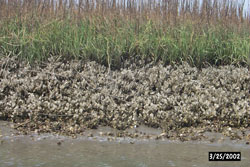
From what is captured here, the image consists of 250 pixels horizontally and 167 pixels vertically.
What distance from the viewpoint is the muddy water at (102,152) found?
4.93m

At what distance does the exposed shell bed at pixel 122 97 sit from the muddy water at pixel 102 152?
0.37 meters

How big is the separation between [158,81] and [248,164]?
341cm

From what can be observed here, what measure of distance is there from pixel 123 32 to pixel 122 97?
6.79 feet

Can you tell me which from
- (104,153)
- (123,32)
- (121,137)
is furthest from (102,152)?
(123,32)

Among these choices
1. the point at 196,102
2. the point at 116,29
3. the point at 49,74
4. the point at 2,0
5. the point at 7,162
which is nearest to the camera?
the point at 7,162

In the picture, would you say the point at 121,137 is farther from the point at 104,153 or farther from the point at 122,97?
the point at 122,97

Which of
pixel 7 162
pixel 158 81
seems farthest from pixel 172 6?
pixel 7 162

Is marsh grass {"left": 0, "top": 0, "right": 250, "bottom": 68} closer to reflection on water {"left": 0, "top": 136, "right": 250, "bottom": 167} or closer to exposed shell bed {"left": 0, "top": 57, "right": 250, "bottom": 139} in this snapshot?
exposed shell bed {"left": 0, "top": 57, "right": 250, "bottom": 139}

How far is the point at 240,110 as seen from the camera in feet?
23.8

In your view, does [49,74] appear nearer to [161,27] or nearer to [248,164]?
[161,27]
